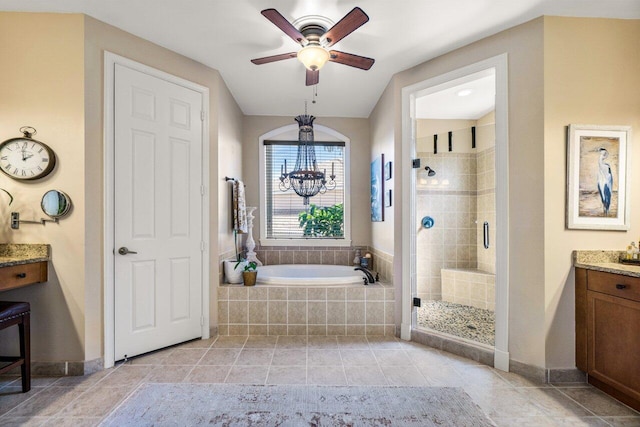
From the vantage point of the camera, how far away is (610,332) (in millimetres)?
2020

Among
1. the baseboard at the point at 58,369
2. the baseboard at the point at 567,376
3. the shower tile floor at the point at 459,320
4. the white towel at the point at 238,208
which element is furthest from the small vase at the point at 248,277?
the baseboard at the point at 567,376

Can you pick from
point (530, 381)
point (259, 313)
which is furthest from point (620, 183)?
point (259, 313)

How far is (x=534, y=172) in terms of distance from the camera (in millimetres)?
2309

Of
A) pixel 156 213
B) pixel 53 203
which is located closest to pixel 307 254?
pixel 156 213

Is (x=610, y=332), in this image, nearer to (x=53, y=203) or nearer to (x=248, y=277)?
(x=248, y=277)

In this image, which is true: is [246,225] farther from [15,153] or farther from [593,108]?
[593,108]

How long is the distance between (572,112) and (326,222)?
2927 mm

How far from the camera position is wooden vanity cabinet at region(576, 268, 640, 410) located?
189cm

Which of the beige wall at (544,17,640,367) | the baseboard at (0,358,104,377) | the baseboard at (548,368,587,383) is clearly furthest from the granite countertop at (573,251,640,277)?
the baseboard at (0,358,104,377)

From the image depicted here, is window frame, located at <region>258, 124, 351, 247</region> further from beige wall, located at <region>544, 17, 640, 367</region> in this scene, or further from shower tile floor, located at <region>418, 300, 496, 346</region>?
beige wall, located at <region>544, 17, 640, 367</region>

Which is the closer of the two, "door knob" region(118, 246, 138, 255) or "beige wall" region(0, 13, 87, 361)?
"beige wall" region(0, 13, 87, 361)

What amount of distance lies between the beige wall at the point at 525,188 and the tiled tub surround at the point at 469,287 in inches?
58.2

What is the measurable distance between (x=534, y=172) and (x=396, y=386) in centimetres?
181

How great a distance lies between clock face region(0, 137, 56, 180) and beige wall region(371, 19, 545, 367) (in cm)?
343
